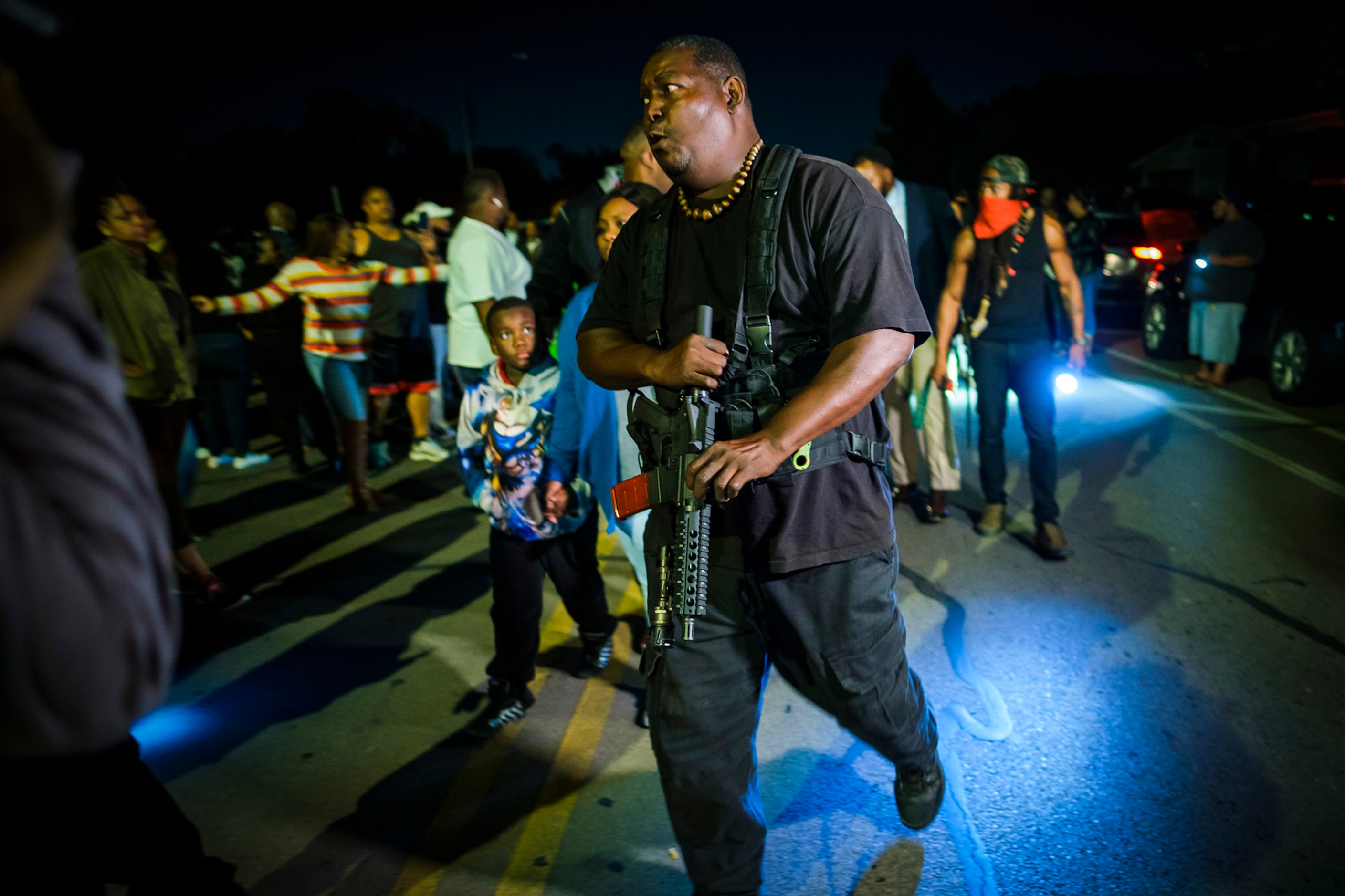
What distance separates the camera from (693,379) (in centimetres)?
202

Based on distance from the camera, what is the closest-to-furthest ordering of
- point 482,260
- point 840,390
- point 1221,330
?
point 840,390 < point 482,260 < point 1221,330

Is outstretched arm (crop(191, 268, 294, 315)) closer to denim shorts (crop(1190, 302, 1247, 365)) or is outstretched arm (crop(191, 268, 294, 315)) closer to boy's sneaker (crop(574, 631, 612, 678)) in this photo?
boy's sneaker (crop(574, 631, 612, 678))

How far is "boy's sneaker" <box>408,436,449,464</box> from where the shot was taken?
7.45 m

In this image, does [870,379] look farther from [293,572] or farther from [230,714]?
[293,572]

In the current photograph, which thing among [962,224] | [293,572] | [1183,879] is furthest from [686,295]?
[293,572]

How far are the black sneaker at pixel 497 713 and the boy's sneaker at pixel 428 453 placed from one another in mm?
4269

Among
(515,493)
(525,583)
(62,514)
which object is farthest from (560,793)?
(62,514)

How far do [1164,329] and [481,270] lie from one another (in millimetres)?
8503

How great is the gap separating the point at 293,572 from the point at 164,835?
3321mm

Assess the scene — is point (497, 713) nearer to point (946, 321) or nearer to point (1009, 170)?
point (946, 321)

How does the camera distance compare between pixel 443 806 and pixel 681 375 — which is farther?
pixel 443 806

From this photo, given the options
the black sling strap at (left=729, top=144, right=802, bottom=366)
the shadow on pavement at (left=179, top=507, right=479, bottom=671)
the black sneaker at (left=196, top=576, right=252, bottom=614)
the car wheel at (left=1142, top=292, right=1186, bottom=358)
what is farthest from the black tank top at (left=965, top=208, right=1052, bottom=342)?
the car wheel at (left=1142, top=292, right=1186, bottom=358)

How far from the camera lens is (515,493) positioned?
130 inches

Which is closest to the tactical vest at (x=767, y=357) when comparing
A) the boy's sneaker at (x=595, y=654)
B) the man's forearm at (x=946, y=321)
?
the boy's sneaker at (x=595, y=654)
